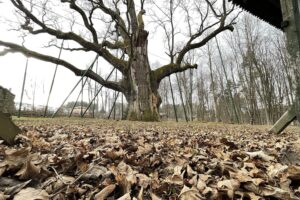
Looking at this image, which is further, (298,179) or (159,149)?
(159,149)

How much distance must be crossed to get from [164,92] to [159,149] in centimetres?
4165

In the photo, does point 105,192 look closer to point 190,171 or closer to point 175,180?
point 175,180

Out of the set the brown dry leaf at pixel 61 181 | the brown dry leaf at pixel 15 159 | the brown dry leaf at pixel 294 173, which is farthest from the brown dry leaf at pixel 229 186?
the brown dry leaf at pixel 15 159

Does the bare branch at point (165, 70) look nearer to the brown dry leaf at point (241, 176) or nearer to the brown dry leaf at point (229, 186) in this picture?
the brown dry leaf at point (241, 176)

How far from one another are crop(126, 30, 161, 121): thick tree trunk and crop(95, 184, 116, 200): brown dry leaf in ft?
32.0

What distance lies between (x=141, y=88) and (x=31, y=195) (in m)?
10.5

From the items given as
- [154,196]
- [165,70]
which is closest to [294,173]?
[154,196]

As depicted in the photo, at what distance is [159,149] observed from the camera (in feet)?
8.11

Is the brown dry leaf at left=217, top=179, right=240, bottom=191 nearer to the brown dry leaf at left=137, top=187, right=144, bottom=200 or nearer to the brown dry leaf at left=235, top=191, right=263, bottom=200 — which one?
the brown dry leaf at left=235, top=191, right=263, bottom=200

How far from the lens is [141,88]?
11602 mm

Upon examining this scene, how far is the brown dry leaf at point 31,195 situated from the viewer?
1.09 m

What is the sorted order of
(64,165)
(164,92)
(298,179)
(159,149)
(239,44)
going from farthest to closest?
(164,92)
(239,44)
(159,149)
(64,165)
(298,179)

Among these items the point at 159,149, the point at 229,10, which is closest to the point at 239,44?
the point at 229,10

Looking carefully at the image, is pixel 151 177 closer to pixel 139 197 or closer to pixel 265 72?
pixel 139 197
